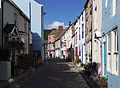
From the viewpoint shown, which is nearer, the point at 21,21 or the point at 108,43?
the point at 108,43

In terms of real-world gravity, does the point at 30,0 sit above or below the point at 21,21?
above

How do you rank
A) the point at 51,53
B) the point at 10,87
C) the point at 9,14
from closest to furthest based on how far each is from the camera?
the point at 10,87
the point at 9,14
the point at 51,53

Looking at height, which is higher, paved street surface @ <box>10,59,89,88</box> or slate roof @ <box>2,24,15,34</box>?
slate roof @ <box>2,24,15,34</box>

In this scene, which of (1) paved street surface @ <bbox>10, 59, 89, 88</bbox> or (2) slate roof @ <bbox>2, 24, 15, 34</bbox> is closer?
(1) paved street surface @ <bbox>10, 59, 89, 88</bbox>

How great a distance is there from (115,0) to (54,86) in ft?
18.2

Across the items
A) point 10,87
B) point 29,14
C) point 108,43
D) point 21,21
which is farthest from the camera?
point 29,14

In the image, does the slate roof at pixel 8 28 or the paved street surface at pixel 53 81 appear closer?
the paved street surface at pixel 53 81

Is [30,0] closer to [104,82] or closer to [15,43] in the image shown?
[15,43]

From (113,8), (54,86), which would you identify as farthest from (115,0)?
(54,86)

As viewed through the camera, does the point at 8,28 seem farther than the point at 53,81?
Yes

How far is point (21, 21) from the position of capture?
64.3 ft

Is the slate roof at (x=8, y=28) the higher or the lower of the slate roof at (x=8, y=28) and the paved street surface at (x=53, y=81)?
the higher

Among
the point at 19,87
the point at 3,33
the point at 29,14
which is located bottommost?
the point at 19,87

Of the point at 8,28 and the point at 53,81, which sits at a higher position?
the point at 8,28
